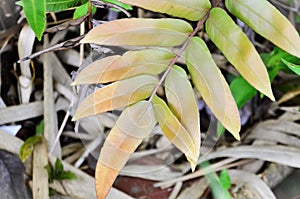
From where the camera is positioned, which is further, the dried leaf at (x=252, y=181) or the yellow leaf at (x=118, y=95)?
the dried leaf at (x=252, y=181)

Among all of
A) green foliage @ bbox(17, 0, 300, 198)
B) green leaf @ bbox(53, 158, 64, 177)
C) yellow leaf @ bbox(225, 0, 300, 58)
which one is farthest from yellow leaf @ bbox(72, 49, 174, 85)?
green leaf @ bbox(53, 158, 64, 177)

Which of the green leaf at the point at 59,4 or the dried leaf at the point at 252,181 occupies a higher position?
the green leaf at the point at 59,4

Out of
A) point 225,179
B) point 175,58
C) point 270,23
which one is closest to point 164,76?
point 175,58

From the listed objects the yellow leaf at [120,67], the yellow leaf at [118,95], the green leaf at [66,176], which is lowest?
the green leaf at [66,176]

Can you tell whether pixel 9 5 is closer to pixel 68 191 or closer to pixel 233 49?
pixel 68 191

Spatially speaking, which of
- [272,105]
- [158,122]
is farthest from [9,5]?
[272,105]

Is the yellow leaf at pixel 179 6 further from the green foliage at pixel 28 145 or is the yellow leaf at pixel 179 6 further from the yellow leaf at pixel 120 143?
the green foliage at pixel 28 145

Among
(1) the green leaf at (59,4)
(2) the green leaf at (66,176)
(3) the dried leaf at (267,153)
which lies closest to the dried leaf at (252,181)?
(3) the dried leaf at (267,153)

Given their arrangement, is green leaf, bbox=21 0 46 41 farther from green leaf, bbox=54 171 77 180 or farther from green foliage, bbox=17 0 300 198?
green leaf, bbox=54 171 77 180
